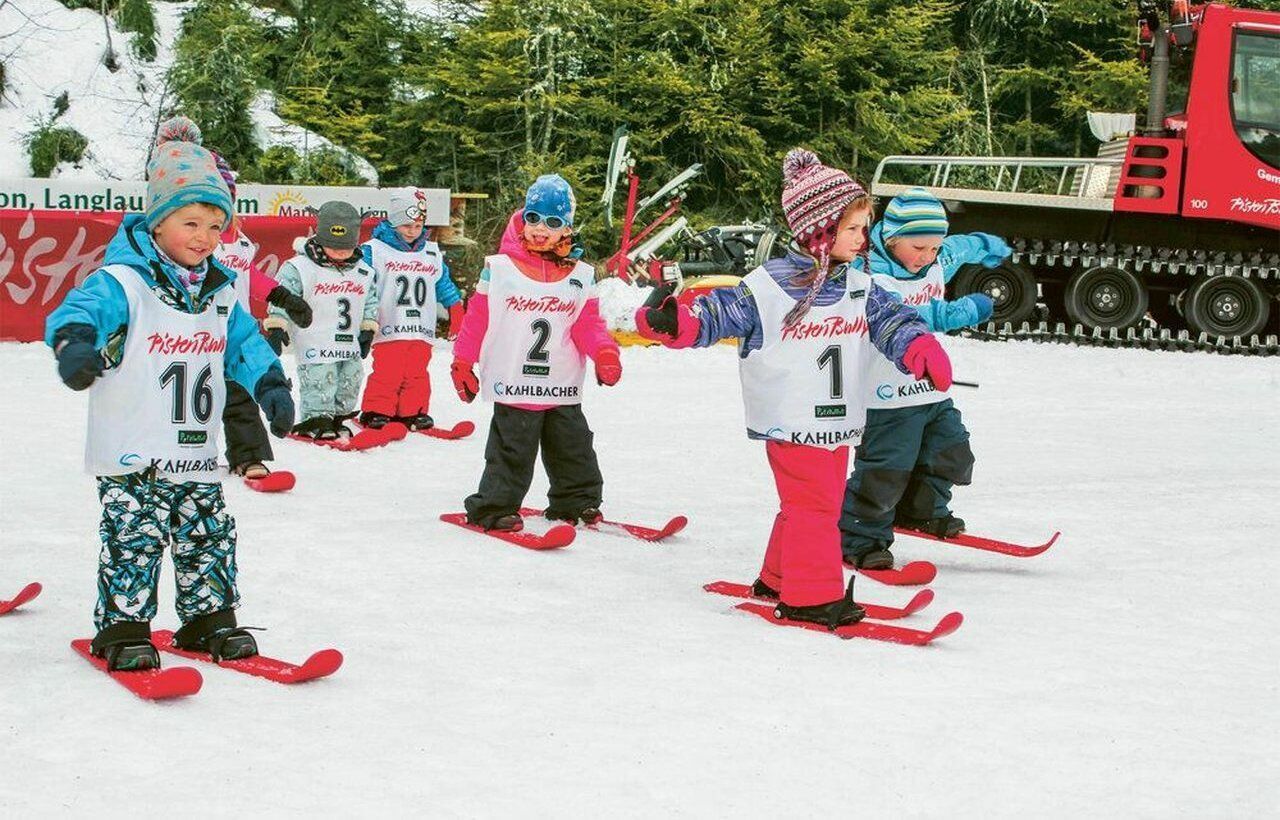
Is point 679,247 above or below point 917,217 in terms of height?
above

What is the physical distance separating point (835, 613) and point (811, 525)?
0.29 metres

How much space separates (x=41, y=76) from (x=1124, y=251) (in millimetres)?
14685

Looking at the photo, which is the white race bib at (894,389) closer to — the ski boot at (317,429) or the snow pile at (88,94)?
the ski boot at (317,429)

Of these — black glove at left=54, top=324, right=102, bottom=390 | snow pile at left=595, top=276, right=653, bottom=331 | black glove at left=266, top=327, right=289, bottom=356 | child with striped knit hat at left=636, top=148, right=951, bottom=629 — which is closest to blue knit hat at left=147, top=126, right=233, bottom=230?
black glove at left=54, top=324, right=102, bottom=390

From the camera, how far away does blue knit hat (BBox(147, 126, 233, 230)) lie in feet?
12.7

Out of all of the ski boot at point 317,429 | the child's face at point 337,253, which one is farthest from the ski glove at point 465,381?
the child's face at point 337,253

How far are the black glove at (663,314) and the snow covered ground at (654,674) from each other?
3.16ft

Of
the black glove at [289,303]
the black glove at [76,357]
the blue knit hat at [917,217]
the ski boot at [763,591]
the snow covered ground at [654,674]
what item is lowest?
the snow covered ground at [654,674]

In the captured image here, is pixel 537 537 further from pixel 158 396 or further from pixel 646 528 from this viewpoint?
pixel 158 396

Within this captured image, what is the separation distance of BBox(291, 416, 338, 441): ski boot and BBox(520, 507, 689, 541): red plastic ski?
8.97 feet

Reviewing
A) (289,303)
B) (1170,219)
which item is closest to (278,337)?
(289,303)

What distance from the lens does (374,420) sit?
30.5ft

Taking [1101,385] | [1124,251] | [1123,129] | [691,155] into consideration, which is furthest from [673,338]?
[691,155]

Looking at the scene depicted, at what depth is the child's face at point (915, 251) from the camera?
19.4ft
